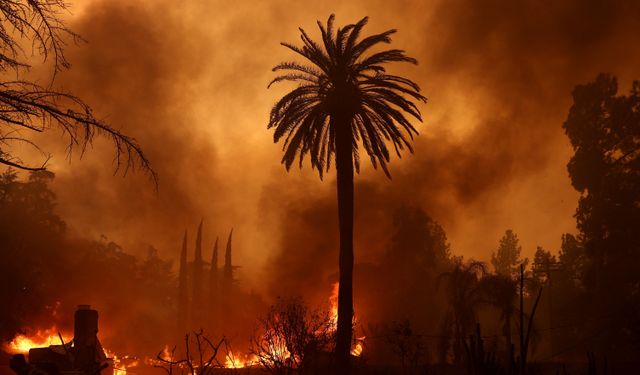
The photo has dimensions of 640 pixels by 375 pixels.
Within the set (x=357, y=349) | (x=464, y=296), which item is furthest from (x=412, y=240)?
(x=464, y=296)

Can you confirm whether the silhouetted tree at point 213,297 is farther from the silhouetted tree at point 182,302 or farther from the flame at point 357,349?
the flame at point 357,349

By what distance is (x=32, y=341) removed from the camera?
5228 cm

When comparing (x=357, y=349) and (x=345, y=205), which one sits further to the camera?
(x=357, y=349)

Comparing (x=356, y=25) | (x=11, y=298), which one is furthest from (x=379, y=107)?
(x=11, y=298)

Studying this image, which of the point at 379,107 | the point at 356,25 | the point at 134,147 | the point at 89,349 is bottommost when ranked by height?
the point at 89,349

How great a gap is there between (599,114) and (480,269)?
1603 cm

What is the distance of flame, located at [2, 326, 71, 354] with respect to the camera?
162ft

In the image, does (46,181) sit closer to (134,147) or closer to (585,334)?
(585,334)

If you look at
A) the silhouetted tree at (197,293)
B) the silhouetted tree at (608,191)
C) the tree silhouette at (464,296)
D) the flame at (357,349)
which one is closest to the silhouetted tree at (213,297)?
the silhouetted tree at (197,293)

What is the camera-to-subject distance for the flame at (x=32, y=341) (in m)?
49.4

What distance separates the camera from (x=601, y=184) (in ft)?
156

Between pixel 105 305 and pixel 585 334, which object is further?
pixel 105 305

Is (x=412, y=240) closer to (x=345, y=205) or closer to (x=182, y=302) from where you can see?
(x=182, y=302)

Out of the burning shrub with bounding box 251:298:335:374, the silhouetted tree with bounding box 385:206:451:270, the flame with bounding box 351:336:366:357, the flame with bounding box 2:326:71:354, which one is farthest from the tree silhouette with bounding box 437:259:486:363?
the flame with bounding box 2:326:71:354
